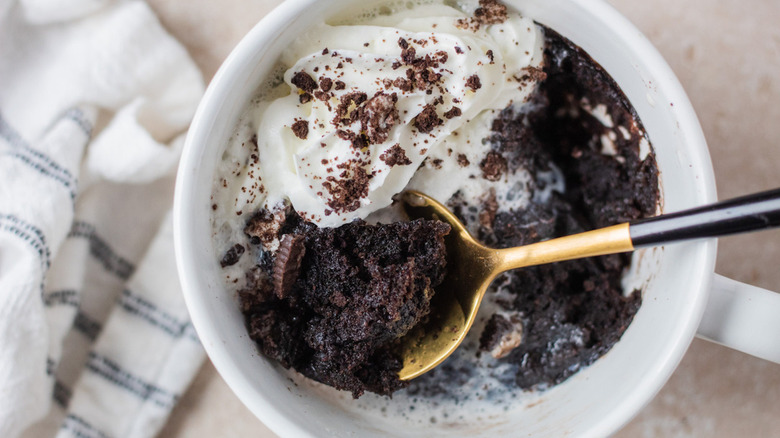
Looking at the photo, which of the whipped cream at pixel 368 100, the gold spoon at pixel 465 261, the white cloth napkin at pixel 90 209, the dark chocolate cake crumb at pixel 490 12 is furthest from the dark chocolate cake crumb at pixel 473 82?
the white cloth napkin at pixel 90 209

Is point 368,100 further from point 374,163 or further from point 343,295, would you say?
point 343,295

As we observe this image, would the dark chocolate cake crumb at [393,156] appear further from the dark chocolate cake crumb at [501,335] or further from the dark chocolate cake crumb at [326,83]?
the dark chocolate cake crumb at [501,335]

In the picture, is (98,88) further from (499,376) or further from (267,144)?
(499,376)

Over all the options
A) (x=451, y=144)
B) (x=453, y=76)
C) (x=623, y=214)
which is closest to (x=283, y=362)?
(x=451, y=144)

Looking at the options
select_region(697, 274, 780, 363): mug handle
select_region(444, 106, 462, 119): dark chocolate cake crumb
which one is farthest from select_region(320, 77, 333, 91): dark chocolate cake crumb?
select_region(697, 274, 780, 363): mug handle

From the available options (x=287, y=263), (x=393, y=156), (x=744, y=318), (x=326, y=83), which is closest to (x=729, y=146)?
(x=744, y=318)
